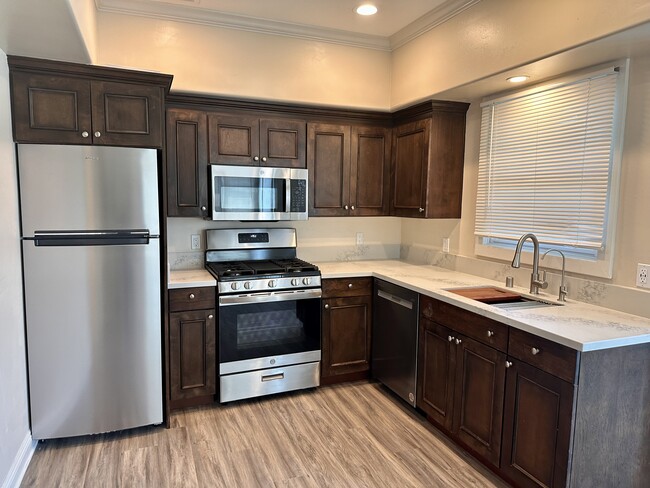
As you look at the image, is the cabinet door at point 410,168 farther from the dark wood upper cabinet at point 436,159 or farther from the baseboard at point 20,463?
the baseboard at point 20,463

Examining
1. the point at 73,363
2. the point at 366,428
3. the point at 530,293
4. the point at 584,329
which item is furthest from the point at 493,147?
the point at 73,363

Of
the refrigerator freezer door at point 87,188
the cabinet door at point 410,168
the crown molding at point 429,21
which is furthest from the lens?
the cabinet door at point 410,168

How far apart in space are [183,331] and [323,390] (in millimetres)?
1175

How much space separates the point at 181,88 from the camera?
3092 millimetres

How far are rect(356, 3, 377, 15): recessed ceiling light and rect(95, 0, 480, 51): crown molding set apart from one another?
0.38m

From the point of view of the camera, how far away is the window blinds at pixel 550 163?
2373 mm

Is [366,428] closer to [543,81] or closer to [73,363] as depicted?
[73,363]

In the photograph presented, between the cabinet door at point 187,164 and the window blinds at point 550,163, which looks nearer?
the window blinds at point 550,163

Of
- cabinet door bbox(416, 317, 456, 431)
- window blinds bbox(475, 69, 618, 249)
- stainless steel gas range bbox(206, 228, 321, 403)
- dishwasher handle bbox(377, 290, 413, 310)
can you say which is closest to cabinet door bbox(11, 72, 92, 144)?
stainless steel gas range bbox(206, 228, 321, 403)

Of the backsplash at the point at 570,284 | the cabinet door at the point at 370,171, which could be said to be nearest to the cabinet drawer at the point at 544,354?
the backsplash at the point at 570,284

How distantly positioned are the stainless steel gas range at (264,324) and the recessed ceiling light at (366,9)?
182 centimetres

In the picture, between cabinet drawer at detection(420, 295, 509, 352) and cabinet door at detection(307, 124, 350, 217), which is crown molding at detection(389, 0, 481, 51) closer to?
cabinet door at detection(307, 124, 350, 217)

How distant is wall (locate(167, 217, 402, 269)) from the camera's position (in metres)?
3.45

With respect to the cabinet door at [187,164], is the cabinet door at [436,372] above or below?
below
